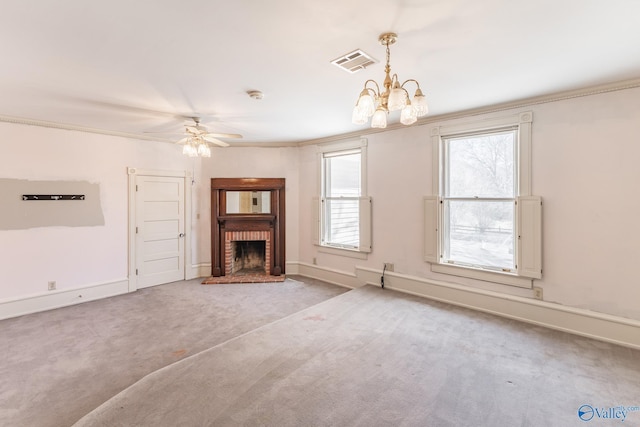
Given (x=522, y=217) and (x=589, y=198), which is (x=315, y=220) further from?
(x=589, y=198)

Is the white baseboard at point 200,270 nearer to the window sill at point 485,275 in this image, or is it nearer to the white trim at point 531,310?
the white trim at point 531,310

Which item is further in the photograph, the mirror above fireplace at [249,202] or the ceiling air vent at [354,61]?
the mirror above fireplace at [249,202]

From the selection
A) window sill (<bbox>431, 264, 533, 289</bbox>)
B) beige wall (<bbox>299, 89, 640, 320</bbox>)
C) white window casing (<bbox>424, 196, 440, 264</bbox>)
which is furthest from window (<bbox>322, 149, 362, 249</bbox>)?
beige wall (<bbox>299, 89, 640, 320</bbox>)

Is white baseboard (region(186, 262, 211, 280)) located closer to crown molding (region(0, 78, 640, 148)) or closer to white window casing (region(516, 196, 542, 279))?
crown molding (region(0, 78, 640, 148))

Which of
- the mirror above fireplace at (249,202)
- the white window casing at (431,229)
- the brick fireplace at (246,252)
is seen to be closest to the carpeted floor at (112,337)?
the brick fireplace at (246,252)

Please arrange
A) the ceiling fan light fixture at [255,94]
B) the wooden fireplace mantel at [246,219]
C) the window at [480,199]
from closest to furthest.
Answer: the ceiling fan light fixture at [255,94]
the window at [480,199]
the wooden fireplace mantel at [246,219]

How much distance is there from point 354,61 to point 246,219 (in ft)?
13.0

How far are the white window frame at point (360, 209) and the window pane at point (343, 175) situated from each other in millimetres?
112

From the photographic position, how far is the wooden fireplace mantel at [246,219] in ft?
18.4

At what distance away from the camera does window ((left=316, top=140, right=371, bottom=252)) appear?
15.6ft

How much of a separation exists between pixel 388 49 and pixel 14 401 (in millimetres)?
3833

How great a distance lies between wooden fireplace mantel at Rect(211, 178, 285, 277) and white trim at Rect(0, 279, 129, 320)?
1.57 m

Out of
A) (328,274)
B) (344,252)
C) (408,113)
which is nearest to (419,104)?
(408,113)

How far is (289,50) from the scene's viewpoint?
221 centimetres
